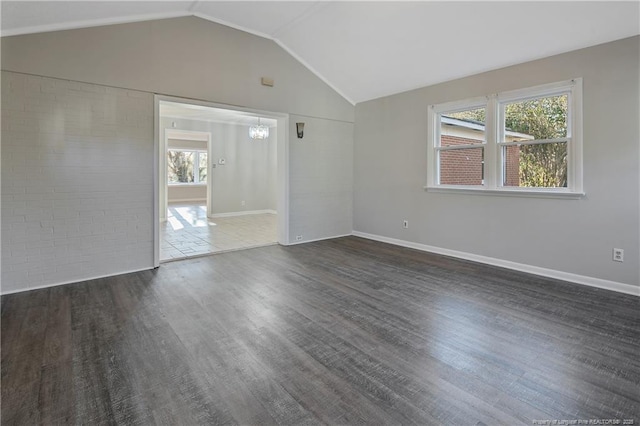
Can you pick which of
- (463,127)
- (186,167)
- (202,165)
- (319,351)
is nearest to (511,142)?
(463,127)

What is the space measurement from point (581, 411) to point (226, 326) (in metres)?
2.39

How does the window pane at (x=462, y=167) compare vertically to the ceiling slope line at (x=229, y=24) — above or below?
below

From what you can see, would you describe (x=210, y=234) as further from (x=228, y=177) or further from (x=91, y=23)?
(x=91, y=23)

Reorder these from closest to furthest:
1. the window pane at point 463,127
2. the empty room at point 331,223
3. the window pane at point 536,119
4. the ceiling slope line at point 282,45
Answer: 1. the empty room at point 331,223
2. the window pane at point 536,119
3. the ceiling slope line at point 282,45
4. the window pane at point 463,127

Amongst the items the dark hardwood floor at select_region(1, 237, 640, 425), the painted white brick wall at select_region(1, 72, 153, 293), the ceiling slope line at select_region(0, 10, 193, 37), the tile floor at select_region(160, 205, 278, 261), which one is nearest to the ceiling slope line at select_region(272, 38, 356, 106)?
the ceiling slope line at select_region(0, 10, 193, 37)

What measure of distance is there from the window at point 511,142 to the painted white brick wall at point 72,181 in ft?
14.1

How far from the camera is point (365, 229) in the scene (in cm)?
654

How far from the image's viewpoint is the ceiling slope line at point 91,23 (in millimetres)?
3275

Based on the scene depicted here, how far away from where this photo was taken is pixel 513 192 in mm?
4324

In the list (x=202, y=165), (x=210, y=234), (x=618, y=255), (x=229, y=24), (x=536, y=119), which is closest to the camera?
(x=618, y=255)

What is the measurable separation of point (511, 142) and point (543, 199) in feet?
Result: 2.85

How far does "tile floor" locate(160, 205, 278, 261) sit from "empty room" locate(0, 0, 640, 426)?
14 centimetres

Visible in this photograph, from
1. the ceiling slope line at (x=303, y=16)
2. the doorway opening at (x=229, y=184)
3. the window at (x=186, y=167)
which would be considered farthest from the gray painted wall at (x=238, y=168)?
the ceiling slope line at (x=303, y=16)

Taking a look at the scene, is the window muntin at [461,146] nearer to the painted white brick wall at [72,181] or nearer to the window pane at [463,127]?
the window pane at [463,127]
